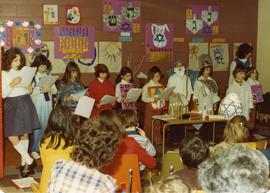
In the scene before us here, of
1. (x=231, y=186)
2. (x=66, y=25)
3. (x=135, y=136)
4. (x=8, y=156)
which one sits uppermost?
(x=66, y=25)

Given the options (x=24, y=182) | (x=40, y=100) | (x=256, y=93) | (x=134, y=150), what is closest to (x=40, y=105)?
(x=40, y=100)

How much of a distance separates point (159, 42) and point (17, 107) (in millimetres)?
3849

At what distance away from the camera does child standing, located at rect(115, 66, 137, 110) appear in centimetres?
738

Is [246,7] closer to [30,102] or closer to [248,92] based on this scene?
[248,92]

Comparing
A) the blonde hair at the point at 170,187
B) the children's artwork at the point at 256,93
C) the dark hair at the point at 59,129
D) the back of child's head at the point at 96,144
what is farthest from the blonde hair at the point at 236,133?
the children's artwork at the point at 256,93

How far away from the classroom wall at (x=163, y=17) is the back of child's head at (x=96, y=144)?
5270 millimetres

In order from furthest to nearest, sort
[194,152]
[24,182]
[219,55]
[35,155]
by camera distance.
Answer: [219,55] < [35,155] < [24,182] < [194,152]

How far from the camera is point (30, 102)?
5.96 meters

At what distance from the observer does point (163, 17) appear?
29.6 feet

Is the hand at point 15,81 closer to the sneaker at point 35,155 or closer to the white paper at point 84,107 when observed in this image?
the white paper at point 84,107

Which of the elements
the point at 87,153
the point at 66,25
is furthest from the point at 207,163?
the point at 66,25

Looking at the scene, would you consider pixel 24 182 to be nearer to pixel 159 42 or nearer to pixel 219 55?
pixel 159 42

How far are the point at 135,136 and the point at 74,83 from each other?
2582mm

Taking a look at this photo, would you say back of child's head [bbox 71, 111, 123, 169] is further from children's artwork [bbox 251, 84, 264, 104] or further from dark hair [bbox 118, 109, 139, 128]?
children's artwork [bbox 251, 84, 264, 104]
